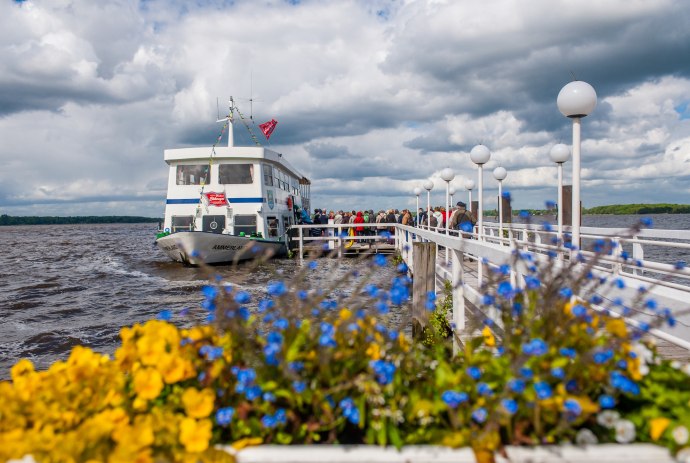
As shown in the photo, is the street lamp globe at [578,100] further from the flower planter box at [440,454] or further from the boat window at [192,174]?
the boat window at [192,174]

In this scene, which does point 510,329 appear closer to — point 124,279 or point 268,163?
point 124,279

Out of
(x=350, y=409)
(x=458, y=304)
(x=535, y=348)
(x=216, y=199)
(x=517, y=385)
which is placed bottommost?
(x=458, y=304)

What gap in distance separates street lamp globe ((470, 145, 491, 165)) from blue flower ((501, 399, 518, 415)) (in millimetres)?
11364

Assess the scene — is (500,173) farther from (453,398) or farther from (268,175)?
(453,398)

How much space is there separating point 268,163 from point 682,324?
64.8 ft

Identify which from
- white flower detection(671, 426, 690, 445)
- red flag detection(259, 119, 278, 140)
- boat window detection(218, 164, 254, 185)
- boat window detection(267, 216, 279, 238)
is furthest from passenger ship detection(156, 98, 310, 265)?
white flower detection(671, 426, 690, 445)

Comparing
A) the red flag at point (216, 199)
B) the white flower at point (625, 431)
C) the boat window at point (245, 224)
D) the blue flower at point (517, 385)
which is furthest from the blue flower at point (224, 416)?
the red flag at point (216, 199)

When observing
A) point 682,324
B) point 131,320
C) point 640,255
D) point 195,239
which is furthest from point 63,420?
point 195,239

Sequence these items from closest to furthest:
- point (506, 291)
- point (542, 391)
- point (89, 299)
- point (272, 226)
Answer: point (542, 391)
point (506, 291)
point (89, 299)
point (272, 226)

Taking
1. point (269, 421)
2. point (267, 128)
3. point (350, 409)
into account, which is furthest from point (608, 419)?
point (267, 128)

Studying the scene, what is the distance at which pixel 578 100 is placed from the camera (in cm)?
575

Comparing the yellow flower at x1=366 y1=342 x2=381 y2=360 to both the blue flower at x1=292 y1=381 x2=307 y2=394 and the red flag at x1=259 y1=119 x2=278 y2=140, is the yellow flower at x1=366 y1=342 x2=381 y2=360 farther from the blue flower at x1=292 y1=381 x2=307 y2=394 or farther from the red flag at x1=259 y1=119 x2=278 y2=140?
the red flag at x1=259 y1=119 x2=278 y2=140

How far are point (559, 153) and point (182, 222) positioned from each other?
15295 mm

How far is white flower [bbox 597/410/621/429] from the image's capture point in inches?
76.5
